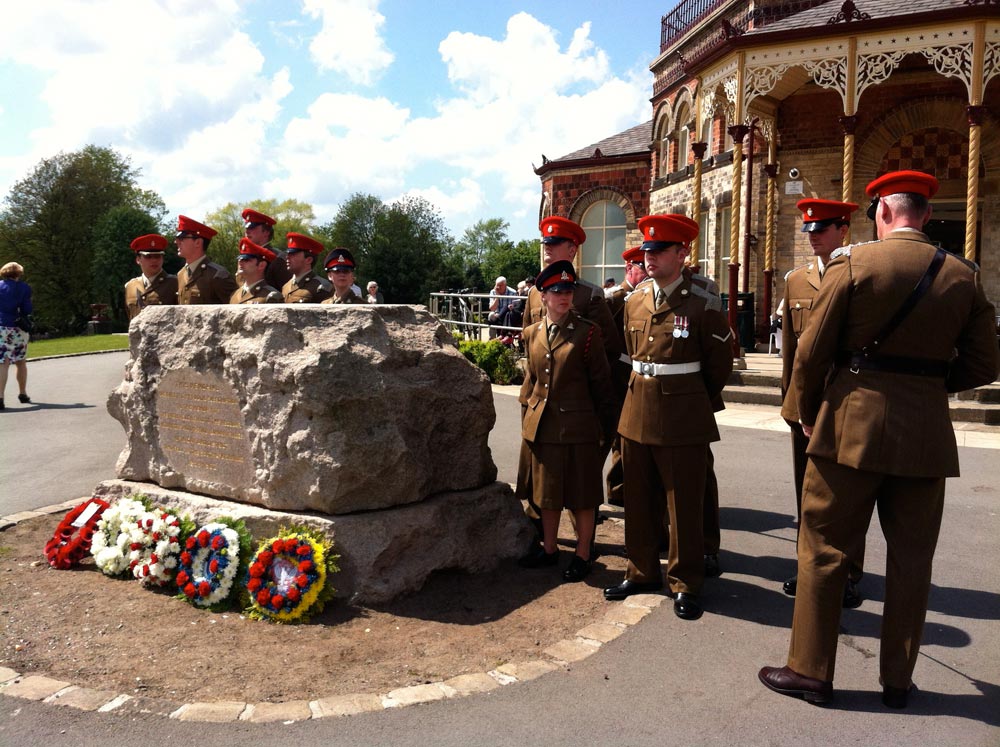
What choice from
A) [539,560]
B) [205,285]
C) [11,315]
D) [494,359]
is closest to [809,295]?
[539,560]

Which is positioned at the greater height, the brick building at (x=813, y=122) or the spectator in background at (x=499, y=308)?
the brick building at (x=813, y=122)

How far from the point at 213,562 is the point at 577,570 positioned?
2.03 m

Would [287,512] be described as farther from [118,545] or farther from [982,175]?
[982,175]

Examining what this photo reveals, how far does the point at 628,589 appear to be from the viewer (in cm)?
454

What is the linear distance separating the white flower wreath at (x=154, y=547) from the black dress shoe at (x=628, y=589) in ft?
7.99

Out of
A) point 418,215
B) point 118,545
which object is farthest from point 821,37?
point 418,215

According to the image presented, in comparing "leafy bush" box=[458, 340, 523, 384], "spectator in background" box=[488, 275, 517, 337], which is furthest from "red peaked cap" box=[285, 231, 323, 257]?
"spectator in background" box=[488, 275, 517, 337]

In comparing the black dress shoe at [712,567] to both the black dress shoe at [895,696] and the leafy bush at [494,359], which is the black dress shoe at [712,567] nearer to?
the black dress shoe at [895,696]

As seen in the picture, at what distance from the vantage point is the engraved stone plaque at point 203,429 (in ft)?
16.1

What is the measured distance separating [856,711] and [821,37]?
12.3m

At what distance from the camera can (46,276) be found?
1930 inches

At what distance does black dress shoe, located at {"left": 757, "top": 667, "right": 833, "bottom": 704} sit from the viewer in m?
3.31

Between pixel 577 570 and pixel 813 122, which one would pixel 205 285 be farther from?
pixel 813 122

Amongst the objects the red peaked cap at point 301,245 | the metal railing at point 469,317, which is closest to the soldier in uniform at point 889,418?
the red peaked cap at point 301,245
